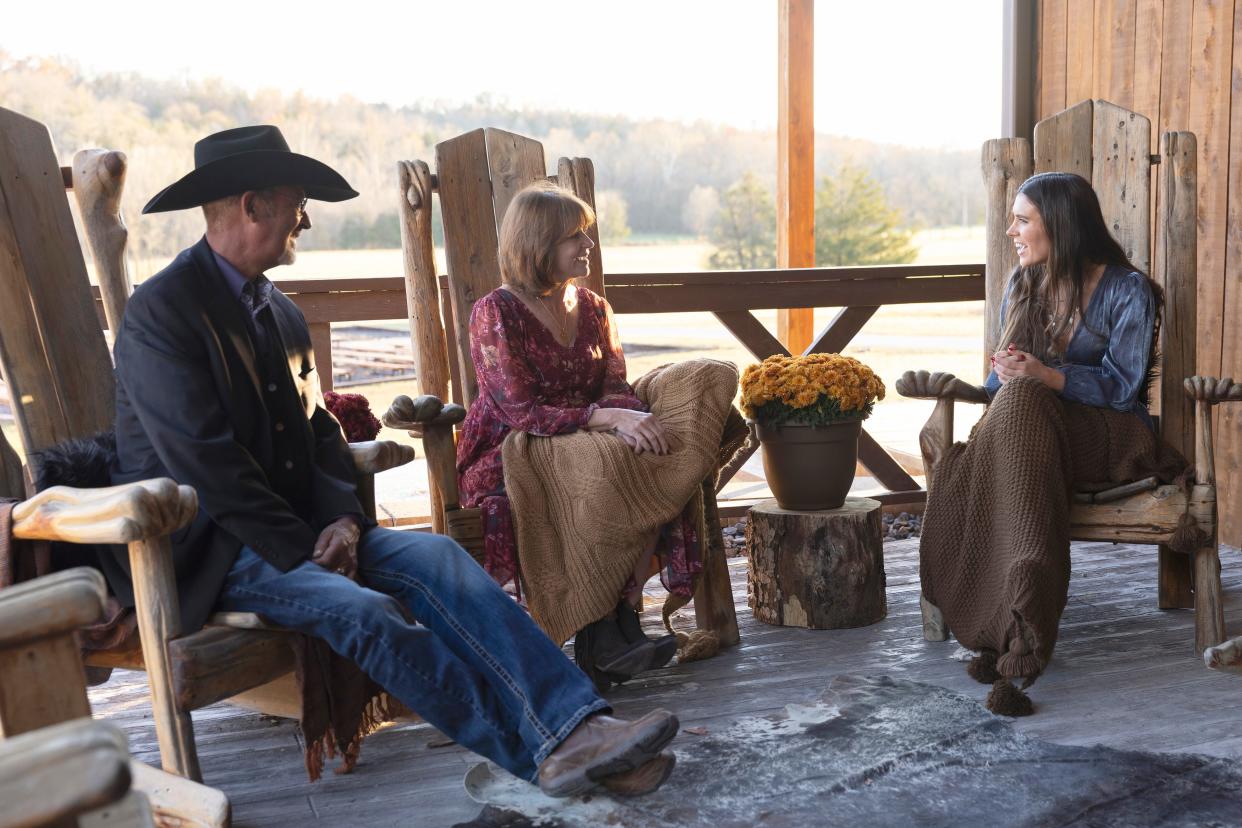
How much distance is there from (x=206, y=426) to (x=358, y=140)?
645cm

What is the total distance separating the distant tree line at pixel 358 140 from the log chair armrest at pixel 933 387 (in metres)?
3.85

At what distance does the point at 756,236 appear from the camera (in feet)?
35.3

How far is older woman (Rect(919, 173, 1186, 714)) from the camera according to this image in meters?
2.68

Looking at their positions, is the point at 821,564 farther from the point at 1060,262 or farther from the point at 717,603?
the point at 1060,262

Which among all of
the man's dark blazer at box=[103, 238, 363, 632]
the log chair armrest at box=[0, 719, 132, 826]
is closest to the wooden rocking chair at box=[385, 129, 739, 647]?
the man's dark blazer at box=[103, 238, 363, 632]

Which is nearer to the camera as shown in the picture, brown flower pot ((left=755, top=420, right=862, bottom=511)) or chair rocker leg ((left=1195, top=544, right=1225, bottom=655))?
chair rocker leg ((left=1195, top=544, right=1225, bottom=655))

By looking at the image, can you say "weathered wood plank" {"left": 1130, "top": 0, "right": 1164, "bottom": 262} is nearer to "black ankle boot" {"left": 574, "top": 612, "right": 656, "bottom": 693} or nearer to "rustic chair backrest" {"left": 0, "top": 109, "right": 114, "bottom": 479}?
"black ankle boot" {"left": 574, "top": 612, "right": 656, "bottom": 693}

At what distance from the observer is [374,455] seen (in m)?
2.45

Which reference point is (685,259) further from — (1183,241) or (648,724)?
(648,724)

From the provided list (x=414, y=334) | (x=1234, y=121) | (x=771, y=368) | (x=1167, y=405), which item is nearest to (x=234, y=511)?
(x=414, y=334)

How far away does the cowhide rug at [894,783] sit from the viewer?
6.86 ft

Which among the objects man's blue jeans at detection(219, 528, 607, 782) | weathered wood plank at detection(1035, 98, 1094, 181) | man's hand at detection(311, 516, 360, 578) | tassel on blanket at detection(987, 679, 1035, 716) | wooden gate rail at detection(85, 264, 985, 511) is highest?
weathered wood plank at detection(1035, 98, 1094, 181)

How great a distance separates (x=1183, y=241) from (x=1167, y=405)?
17.7 inches

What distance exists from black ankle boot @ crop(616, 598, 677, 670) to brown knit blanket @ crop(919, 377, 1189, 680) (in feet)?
2.26
